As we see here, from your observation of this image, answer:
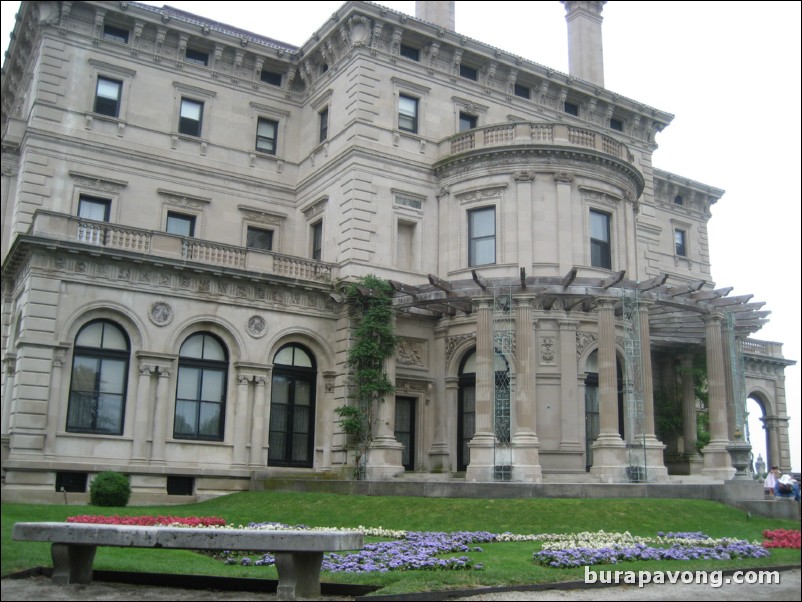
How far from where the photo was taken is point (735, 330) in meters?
32.8

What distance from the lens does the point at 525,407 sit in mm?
27594

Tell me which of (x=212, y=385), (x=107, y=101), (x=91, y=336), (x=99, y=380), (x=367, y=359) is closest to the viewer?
(x=99, y=380)

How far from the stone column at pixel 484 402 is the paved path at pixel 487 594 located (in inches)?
580

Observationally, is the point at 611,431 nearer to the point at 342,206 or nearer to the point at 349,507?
the point at 349,507

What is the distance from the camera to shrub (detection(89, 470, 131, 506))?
2548 cm

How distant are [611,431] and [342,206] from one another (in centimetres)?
1317

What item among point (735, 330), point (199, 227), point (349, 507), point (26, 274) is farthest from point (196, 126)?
point (735, 330)

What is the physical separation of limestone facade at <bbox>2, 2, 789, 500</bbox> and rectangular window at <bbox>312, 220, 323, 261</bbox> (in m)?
0.19

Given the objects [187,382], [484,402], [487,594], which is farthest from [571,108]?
[487,594]

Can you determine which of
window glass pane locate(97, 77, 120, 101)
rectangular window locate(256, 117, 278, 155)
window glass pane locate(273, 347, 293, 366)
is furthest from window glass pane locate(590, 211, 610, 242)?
window glass pane locate(97, 77, 120, 101)

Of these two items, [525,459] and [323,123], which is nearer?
[525,459]

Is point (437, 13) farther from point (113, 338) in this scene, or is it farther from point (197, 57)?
point (113, 338)

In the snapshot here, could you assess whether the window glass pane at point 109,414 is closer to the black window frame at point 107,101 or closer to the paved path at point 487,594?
the black window frame at point 107,101

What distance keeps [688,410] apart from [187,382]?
20.6 meters
